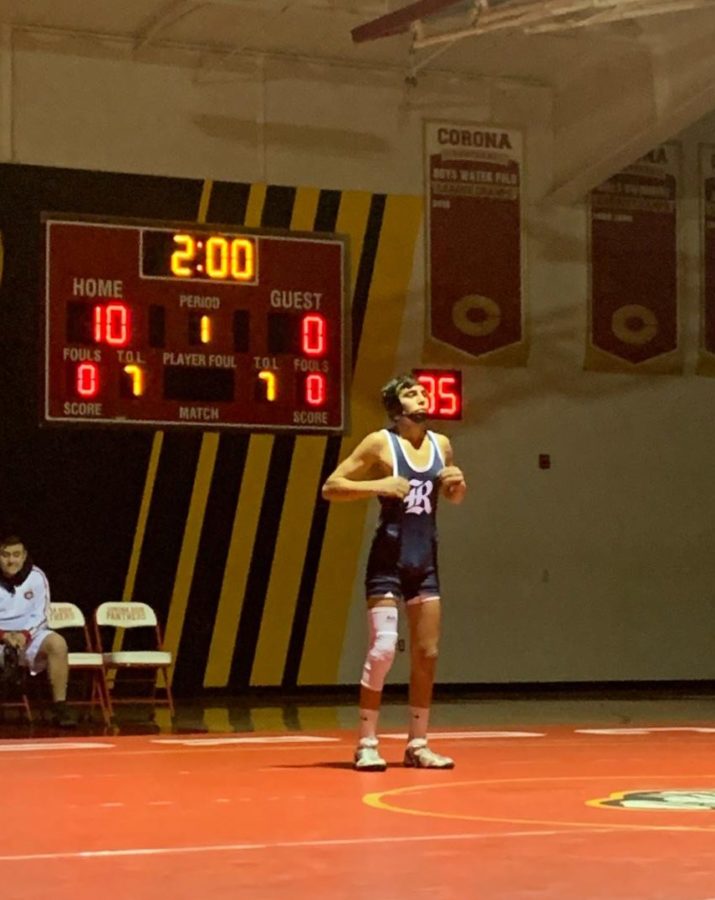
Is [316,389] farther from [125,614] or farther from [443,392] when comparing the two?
[125,614]

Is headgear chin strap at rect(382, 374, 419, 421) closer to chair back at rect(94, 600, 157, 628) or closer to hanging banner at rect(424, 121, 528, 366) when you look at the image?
chair back at rect(94, 600, 157, 628)

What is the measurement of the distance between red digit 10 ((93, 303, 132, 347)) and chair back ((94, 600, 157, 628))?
196 cm

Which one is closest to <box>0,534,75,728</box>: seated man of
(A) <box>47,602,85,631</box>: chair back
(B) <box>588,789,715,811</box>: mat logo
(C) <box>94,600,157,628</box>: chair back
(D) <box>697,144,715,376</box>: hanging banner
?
(A) <box>47,602,85,631</box>: chair back

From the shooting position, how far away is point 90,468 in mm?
14539

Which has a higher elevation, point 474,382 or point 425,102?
point 425,102

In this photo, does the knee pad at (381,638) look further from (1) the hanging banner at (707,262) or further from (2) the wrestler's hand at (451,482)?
(1) the hanging banner at (707,262)

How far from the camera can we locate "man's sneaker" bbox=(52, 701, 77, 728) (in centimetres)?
1122

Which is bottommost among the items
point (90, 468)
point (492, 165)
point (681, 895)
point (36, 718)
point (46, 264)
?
point (36, 718)

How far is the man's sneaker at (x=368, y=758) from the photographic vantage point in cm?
676

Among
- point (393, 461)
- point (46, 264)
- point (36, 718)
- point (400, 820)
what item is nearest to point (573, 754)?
point (393, 461)

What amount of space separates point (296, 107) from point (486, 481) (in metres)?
3.62

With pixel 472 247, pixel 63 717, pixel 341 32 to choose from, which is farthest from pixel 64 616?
pixel 341 32

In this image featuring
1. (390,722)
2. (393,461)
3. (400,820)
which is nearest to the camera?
(400,820)

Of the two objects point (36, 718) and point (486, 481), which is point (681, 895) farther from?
point (486, 481)
